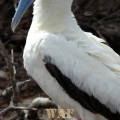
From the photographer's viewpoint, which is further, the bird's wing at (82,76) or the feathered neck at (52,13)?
the feathered neck at (52,13)

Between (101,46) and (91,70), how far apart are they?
1.16ft

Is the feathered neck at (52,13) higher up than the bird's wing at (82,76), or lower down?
higher up

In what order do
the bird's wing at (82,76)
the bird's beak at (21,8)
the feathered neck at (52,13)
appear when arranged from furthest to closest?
the bird's beak at (21,8) → the feathered neck at (52,13) → the bird's wing at (82,76)

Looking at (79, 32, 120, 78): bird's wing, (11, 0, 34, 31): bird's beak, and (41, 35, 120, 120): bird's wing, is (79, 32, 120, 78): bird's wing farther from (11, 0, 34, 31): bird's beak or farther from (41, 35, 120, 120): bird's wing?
(11, 0, 34, 31): bird's beak

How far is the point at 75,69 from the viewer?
12.7 ft

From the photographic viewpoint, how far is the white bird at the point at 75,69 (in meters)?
3.86

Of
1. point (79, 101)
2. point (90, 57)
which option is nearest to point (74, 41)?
point (90, 57)

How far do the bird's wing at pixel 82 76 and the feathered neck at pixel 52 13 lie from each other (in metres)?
0.22

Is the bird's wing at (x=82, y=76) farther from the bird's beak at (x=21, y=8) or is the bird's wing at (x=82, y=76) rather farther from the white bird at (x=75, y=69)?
the bird's beak at (x=21, y=8)

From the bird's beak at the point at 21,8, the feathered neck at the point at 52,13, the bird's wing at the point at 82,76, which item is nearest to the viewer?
the bird's wing at the point at 82,76

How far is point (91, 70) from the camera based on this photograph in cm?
387

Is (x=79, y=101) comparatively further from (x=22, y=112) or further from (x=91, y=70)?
(x=22, y=112)

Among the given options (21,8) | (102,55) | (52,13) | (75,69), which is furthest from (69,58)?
(21,8)

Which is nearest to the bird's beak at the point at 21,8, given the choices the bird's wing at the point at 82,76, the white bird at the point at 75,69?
the white bird at the point at 75,69
